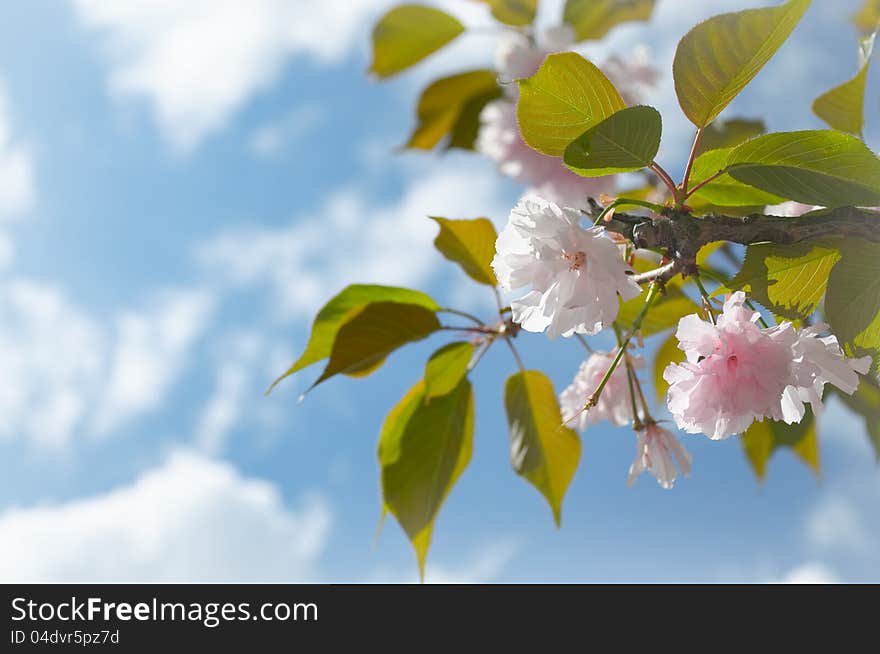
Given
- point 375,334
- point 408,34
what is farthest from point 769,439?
Answer: point 408,34

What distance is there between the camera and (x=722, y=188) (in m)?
0.60

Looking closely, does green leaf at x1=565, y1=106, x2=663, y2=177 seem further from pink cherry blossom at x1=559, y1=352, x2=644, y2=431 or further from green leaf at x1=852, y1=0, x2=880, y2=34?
green leaf at x1=852, y1=0, x2=880, y2=34

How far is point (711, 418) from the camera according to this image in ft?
1.84

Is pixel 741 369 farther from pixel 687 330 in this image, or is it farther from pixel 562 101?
pixel 562 101

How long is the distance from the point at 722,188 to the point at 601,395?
308mm

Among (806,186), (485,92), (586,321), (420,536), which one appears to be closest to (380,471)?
(420,536)

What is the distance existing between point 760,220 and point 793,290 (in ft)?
0.19

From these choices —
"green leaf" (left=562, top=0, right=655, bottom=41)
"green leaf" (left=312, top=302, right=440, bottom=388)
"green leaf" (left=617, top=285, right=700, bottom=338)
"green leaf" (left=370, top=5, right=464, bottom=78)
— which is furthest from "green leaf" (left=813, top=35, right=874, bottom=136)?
"green leaf" (left=370, top=5, right=464, bottom=78)

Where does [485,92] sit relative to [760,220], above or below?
above

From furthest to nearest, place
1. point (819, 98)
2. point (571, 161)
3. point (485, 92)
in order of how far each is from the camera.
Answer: point (485, 92) < point (819, 98) < point (571, 161)

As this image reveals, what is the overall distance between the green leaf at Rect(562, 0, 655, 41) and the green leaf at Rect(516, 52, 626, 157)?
0.81m

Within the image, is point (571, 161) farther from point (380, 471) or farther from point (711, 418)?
point (380, 471)

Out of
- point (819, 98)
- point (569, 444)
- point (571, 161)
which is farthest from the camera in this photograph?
point (569, 444)

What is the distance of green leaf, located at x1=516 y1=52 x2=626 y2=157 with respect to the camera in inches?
20.7
